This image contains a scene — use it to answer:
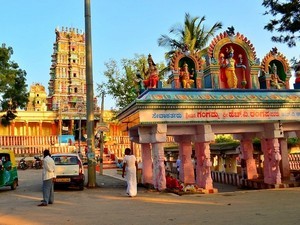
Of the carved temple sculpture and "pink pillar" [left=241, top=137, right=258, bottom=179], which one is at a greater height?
the carved temple sculpture

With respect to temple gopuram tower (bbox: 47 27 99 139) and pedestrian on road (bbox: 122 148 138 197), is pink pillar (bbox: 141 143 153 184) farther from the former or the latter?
temple gopuram tower (bbox: 47 27 99 139)

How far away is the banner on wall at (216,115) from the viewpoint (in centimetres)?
1251

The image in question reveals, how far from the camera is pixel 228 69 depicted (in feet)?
47.0

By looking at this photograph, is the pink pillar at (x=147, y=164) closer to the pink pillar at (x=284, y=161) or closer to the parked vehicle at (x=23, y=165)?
the pink pillar at (x=284, y=161)

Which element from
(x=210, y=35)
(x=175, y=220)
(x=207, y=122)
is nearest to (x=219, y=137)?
(x=210, y=35)

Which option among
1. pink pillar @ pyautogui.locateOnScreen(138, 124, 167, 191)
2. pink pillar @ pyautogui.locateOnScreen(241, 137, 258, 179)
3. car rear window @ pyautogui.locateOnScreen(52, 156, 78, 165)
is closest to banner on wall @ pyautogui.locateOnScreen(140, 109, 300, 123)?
pink pillar @ pyautogui.locateOnScreen(138, 124, 167, 191)

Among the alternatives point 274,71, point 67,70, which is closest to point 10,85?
point 274,71

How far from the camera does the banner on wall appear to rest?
41.0 feet

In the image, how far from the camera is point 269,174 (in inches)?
559

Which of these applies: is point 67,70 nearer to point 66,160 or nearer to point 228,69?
point 66,160

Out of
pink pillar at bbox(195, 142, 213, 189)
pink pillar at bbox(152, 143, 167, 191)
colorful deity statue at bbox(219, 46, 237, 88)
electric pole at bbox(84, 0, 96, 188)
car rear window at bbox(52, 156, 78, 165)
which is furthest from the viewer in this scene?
electric pole at bbox(84, 0, 96, 188)

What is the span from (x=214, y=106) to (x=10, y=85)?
1579cm

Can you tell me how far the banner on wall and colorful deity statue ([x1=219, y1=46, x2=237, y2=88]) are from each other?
4.49 feet

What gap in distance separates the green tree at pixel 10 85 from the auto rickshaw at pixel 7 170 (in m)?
8.18
